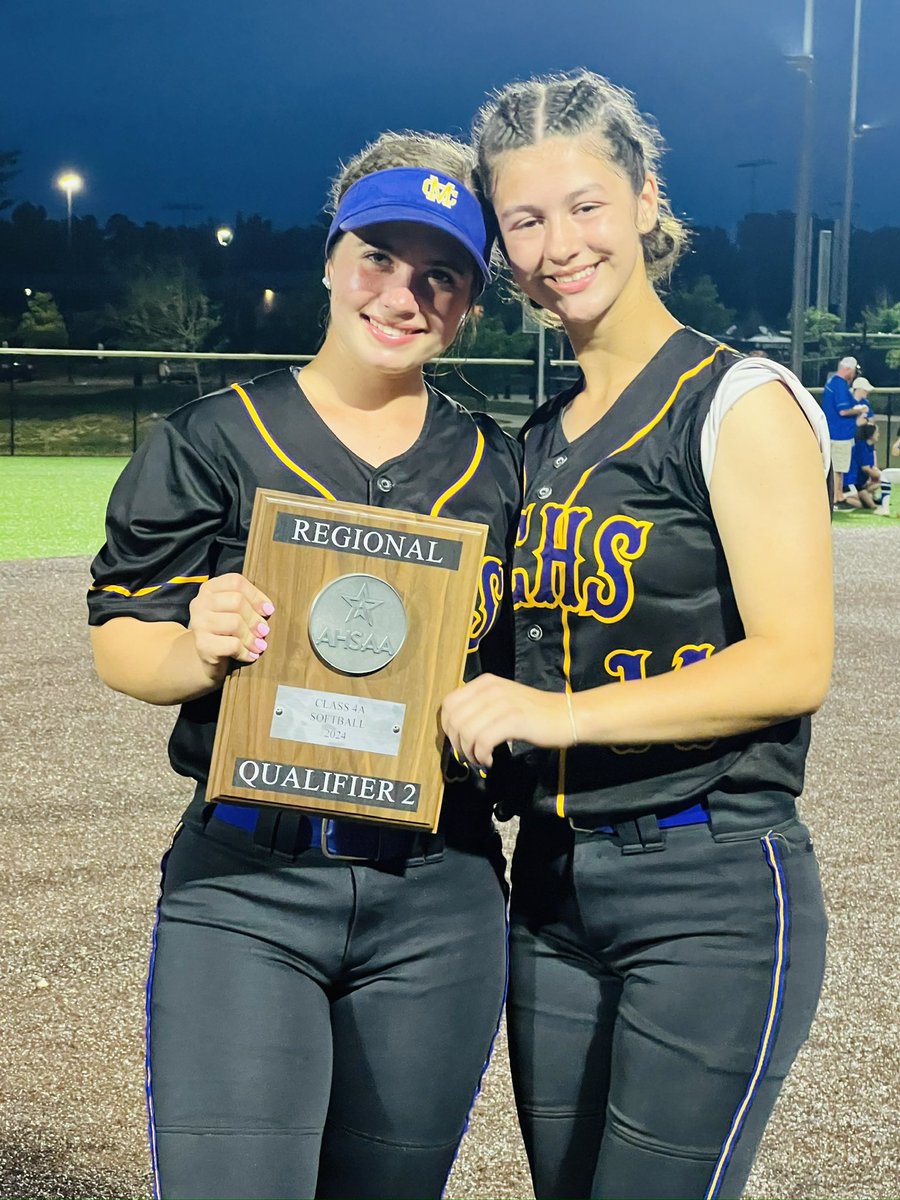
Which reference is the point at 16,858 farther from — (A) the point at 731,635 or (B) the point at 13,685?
(A) the point at 731,635

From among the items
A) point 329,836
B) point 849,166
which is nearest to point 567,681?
point 329,836

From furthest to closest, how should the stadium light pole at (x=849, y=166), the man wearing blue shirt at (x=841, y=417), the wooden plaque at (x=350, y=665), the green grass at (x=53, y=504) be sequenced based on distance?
the stadium light pole at (x=849, y=166) → the man wearing blue shirt at (x=841, y=417) → the green grass at (x=53, y=504) → the wooden plaque at (x=350, y=665)

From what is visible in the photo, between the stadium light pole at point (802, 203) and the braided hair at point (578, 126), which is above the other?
the stadium light pole at point (802, 203)

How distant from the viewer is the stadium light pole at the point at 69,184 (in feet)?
129

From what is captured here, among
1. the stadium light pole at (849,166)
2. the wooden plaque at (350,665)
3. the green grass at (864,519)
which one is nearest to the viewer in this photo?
the wooden plaque at (350,665)

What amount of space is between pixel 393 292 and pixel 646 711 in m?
0.80

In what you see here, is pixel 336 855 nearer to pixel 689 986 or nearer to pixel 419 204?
pixel 689 986

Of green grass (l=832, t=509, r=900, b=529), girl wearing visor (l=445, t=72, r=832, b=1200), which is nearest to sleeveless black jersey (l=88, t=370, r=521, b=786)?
girl wearing visor (l=445, t=72, r=832, b=1200)

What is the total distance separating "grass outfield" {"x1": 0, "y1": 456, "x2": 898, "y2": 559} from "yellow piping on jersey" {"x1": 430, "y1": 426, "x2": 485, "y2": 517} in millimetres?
14110

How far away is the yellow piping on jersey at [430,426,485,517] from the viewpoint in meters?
2.31

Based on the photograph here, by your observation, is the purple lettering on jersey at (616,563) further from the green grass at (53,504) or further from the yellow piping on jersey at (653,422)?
the green grass at (53,504)

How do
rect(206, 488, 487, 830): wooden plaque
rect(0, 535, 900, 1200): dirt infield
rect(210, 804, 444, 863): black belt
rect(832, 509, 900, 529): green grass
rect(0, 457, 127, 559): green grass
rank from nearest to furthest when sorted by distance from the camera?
rect(206, 488, 487, 830): wooden plaque < rect(210, 804, 444, 863): black belt < rect(0, 535, 900, 1200): dirt infield < rect(0, 457, 127, 559): green grass < rect(832, 509, 900, 529): green grass

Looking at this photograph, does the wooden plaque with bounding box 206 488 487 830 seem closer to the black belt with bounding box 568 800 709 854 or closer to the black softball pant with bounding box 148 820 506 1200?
the black softball pant with bounding box 148 820 506 1200

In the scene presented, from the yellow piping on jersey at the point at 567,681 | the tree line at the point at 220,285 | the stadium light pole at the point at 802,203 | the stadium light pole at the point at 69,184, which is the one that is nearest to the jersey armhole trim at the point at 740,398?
the yellow piping on jersey at the point at 567,681
